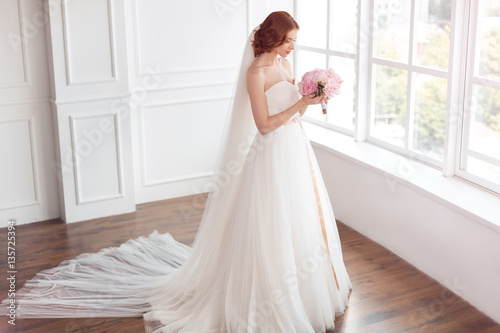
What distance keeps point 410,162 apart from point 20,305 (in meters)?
2.82

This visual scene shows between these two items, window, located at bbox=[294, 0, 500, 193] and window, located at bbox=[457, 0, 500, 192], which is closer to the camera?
window, located at bbox=[457, 0, 500, 192]

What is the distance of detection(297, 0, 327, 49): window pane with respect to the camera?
5.66 meters

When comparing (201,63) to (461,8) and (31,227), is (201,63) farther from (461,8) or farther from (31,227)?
(461,8)

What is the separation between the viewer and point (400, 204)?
4414mm

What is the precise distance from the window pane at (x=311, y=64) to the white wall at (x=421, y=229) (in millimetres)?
695

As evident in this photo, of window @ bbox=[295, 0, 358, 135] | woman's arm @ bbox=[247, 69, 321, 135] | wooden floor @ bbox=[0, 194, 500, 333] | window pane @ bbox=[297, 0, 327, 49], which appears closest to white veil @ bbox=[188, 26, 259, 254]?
woman's arm @ bbox=[247, 69, 321, 135]

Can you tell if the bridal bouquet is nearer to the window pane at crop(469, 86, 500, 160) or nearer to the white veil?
the white veil

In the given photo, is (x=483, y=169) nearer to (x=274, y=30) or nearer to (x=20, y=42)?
(x=274, y=30)

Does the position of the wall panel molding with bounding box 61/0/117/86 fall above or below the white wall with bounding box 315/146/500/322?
above

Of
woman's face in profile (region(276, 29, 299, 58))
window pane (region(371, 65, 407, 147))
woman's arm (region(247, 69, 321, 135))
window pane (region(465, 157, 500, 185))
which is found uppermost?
woman's face in profile (region(276, 29, 299, 58))

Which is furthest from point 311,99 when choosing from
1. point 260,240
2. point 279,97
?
point 260,240

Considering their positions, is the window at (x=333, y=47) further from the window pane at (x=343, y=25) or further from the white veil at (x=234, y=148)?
the white veil at (x=234, y=148)

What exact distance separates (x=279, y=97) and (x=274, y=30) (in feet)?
1.23

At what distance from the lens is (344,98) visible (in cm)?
550
